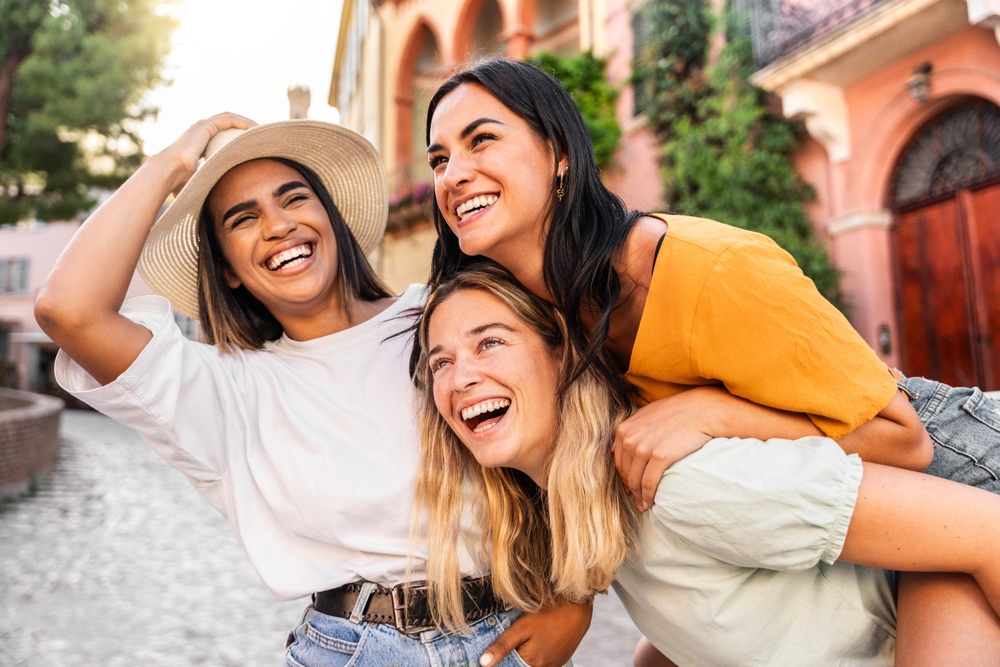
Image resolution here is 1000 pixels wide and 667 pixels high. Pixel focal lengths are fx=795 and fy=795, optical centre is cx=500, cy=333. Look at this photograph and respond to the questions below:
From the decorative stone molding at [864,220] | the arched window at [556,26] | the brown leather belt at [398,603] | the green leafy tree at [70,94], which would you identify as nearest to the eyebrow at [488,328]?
the brown leather belt at [398,603]

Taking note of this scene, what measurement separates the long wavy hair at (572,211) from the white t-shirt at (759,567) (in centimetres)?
49

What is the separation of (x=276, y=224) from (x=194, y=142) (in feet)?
1.21

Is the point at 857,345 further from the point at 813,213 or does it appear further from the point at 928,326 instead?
the point at 813,213

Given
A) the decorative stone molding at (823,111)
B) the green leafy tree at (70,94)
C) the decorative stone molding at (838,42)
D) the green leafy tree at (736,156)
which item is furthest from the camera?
the green leafy tree at (70,94)

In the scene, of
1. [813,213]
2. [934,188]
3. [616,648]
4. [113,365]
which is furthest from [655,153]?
[113,365]

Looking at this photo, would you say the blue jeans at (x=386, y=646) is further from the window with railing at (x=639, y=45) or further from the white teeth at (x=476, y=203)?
the window with railing at (x=639, y=45)

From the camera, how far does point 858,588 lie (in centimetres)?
195

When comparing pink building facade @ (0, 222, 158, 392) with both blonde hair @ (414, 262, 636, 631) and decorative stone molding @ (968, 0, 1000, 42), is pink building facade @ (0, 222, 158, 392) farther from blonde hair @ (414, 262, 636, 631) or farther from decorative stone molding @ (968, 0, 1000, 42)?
blonde hair @ (414, 262, 636, 631)

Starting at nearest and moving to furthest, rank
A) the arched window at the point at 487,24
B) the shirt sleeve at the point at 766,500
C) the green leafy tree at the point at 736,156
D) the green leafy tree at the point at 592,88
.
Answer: the shirt sleeve at the point at 766,500 < the green leafy tree at the point at 736,156 < the green leafy tree at the point at 592,88 < the arched window at the point at 487,24

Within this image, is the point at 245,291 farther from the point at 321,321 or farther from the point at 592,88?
the point at 592,88

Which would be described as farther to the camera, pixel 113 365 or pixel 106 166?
pixel 106 166

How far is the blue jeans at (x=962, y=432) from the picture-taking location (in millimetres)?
1985

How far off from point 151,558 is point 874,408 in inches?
300

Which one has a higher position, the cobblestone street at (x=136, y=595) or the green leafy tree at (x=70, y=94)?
the green leafy tree at (x=70, y=94)
